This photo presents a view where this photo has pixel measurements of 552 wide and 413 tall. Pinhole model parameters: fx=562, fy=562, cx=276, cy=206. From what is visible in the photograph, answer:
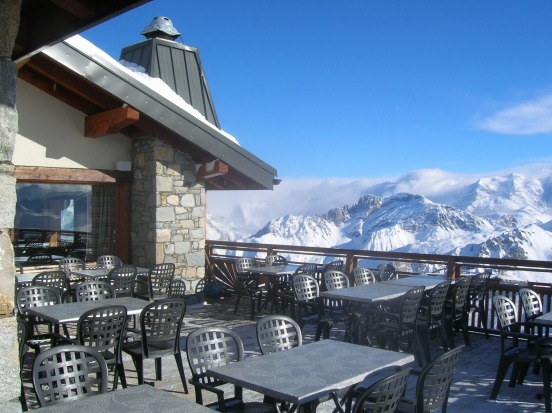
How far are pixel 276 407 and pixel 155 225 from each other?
630 centimetres

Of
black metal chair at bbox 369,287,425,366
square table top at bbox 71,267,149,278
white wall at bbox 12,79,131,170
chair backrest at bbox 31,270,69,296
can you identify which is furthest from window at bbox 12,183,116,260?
black metal chair at bbox 369,287,425,366

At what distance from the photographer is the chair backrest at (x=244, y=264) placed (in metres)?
9.45

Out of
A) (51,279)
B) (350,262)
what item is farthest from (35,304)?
(350,262)

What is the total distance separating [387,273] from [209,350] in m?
5.54

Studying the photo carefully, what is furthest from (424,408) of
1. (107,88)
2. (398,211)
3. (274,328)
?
(398,211)

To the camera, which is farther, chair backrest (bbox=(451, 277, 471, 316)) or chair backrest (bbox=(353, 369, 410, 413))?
chair backrest (bbox=(451, 277, 471, 316))

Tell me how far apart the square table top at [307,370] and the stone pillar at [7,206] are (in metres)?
1.14

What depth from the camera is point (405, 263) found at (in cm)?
948

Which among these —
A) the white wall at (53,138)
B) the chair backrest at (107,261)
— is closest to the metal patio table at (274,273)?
the chair backrest at (107,261)

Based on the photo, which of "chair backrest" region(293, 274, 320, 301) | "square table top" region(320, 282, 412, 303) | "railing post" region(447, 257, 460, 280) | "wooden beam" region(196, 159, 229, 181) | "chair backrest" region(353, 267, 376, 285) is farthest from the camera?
"wooden beam" region(196, 159, 229, 181)

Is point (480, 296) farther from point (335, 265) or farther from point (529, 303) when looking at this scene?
point (335, 265)

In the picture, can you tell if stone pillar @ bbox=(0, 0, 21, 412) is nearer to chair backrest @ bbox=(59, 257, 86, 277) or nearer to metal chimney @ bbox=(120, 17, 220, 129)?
chair backrest @ bbox=(59, 257, 86, 277)

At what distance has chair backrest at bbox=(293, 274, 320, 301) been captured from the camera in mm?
6617

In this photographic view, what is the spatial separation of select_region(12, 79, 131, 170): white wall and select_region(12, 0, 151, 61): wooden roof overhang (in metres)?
5.61
